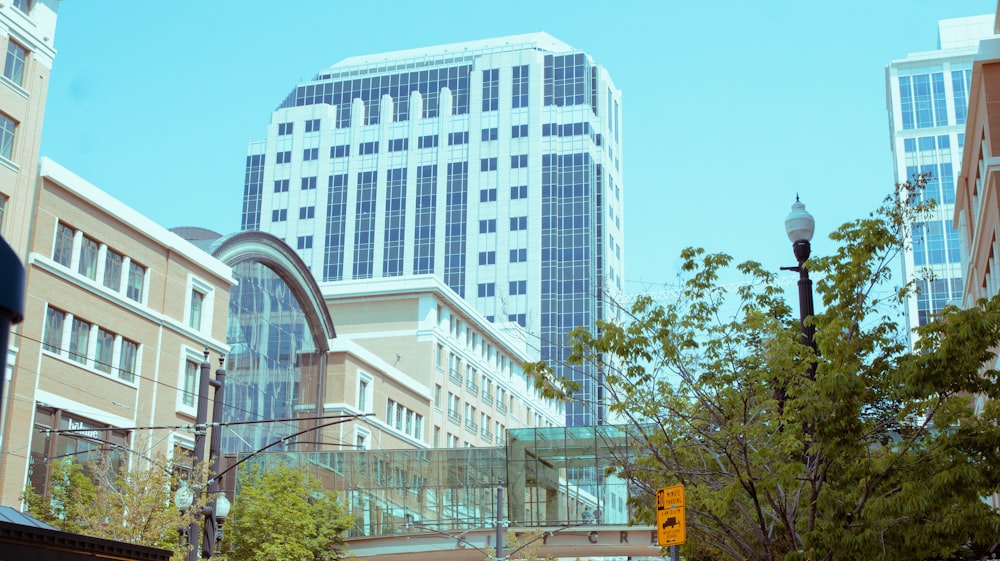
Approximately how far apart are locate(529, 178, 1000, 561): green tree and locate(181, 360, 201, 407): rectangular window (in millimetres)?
35904

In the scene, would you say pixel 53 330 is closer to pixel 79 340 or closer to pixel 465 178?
pixel 79 340

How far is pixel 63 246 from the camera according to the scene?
147ft

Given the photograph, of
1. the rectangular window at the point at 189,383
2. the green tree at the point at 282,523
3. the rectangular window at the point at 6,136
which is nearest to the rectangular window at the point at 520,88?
the rectangular window at the point at 189,383

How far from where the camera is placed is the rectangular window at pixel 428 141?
145 m

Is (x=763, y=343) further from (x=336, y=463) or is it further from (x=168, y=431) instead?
(x=336, y=463)

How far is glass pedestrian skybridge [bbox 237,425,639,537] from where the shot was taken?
51.9m

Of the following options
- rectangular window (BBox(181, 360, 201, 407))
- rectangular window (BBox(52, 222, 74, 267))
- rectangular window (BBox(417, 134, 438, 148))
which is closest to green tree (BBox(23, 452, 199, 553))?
rectangular window (BBox(181, 360, 201, 407))

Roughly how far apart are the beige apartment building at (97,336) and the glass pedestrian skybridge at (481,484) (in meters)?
7.52

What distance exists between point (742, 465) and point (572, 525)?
35571 mm

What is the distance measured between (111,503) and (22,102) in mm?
16396

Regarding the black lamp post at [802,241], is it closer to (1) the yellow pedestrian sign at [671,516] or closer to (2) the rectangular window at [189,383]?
(1) the yellow pedestrian sign at [671,516]

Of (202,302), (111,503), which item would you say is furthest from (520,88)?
(111,503)

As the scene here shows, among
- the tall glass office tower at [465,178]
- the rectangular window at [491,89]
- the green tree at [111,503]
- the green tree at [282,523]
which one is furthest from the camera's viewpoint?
the rectangular window at [491,89]

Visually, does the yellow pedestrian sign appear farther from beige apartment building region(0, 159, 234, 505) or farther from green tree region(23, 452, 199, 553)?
beige apartment building region(0, 159, 234, 505)
